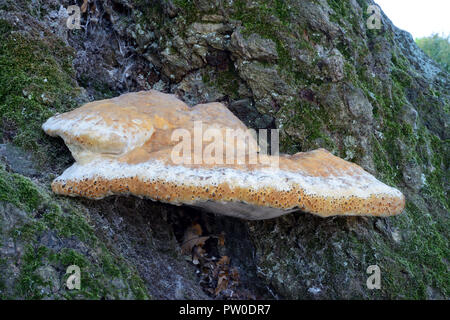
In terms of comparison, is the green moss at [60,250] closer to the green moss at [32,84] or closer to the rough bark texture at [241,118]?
the rough bark texture at [241,118]

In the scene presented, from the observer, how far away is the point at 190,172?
2707mm

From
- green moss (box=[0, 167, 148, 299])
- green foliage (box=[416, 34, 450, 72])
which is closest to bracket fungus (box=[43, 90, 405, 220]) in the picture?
green moss (box=[0, 167, 148, 299])

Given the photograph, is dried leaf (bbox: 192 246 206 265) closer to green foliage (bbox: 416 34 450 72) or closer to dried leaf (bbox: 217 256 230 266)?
dried leaf (bbox: 217 256 230 266)

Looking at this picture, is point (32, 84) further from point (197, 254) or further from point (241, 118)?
point (197, 254)

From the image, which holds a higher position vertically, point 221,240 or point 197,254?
point 221,240

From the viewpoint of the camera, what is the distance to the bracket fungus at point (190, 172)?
8.79ft

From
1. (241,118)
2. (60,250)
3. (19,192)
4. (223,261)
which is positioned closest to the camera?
(60,250)

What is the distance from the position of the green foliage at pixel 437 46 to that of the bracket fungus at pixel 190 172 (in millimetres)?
13795

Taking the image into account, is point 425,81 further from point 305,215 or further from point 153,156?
point 153,156

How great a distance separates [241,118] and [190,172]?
1729 mm

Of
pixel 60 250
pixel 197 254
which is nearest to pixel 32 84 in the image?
pixel 60 250

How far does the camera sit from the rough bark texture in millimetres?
2838

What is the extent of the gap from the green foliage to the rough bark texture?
1087 centimetres
